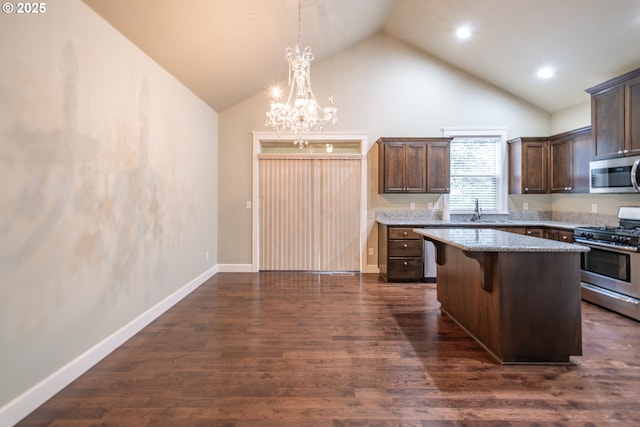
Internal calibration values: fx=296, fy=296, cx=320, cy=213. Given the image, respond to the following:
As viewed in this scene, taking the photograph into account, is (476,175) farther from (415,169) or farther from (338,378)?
(338,378)

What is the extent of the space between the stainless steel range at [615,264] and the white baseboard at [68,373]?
5.17 meters

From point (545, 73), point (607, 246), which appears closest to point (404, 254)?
point (607, 246)

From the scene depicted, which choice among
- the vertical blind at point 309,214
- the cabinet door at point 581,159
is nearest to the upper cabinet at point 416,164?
the vertical blind at point 309,214

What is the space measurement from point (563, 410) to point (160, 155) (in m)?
4.16

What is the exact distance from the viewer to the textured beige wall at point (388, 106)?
5293 millimetres

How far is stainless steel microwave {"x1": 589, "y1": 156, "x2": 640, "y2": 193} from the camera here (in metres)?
3.34

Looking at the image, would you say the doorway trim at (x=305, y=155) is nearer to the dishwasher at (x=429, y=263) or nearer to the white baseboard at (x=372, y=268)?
the white baseboard at (x=372, y=268)

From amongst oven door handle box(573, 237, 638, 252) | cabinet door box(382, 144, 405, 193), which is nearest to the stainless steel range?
oven door handle box(573, 237, 638, 252)

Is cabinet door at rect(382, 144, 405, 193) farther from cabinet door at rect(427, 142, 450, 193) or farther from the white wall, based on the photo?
the white wall

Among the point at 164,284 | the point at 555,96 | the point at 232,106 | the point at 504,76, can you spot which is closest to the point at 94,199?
the point at 164,284

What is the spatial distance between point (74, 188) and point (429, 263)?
177 inches

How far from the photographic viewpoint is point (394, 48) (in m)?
5.34

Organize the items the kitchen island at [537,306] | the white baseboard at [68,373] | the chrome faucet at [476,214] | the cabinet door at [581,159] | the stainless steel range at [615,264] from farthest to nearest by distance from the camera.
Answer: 1. the chrome faucet at [476,214]
2. the cabinet door at [581,159]
3. the stainless steel range at [615,264]
4. the kitchen island at [537,306]
5. the white baseboard at [68,373]

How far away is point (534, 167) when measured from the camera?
4906mm
